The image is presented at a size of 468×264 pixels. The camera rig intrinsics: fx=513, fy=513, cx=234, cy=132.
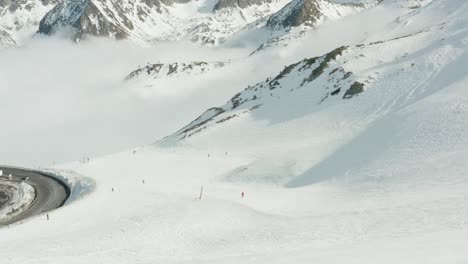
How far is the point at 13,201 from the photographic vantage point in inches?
Result: 2594

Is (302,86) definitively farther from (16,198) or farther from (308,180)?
(16,198)

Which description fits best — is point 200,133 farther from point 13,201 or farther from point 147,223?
point 147,223

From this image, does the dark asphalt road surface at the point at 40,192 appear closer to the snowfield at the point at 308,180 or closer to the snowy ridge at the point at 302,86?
the snowfield at the point at 308,180

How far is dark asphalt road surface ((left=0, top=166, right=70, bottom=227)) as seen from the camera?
59.8 m

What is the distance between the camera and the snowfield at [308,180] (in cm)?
2989

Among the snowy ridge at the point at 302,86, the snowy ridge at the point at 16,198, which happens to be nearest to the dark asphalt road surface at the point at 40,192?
the snowy ridge at the point at 16,198

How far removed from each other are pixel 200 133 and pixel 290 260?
69.5 m

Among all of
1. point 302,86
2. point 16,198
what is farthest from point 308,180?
point 302,86

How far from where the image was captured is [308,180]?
5400cm

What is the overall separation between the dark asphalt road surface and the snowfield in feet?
8.06

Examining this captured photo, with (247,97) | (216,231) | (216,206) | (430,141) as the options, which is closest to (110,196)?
(216,206)

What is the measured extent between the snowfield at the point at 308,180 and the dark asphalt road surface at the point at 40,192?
2.46m

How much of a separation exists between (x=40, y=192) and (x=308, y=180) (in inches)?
1467

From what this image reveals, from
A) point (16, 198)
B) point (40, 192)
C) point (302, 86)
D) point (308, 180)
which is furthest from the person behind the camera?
point (302, 86)
